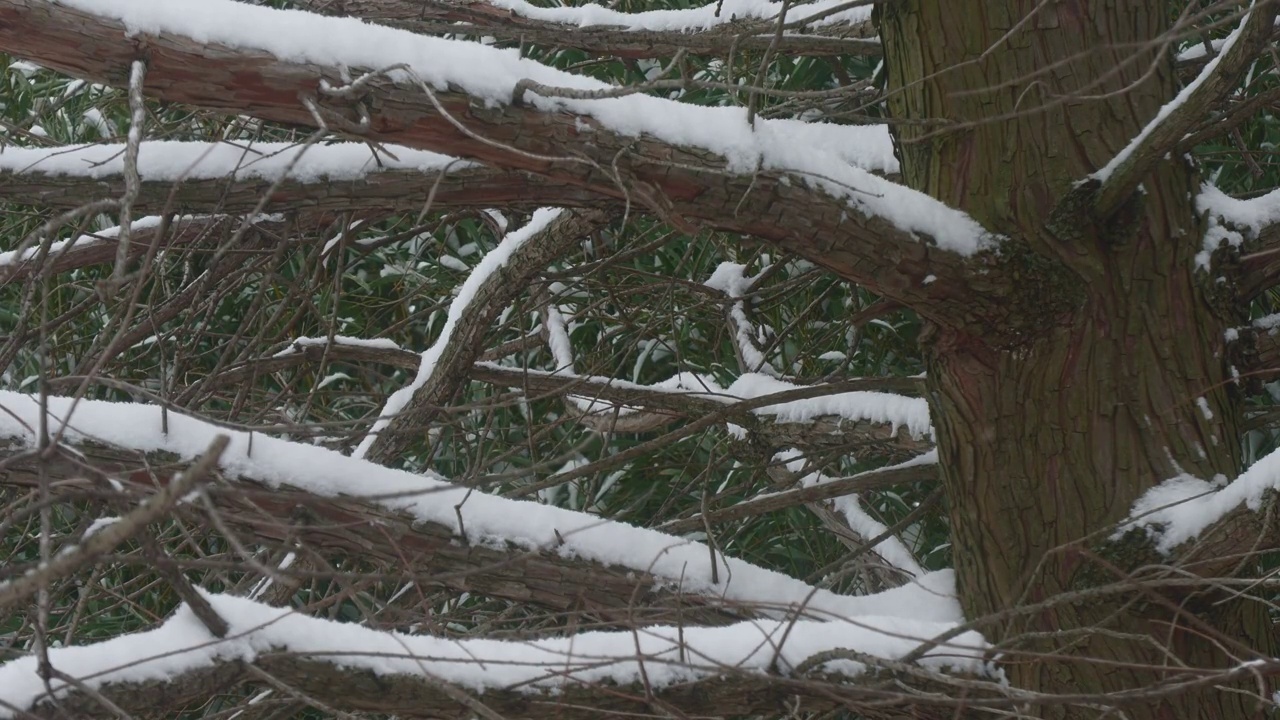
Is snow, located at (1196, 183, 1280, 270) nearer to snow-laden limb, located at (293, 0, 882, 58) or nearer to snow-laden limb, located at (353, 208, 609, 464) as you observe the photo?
snow-laden limb, located at (293, 0, 882, 58)

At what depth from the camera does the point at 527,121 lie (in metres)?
1.27

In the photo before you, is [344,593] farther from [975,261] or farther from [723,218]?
[975,261]

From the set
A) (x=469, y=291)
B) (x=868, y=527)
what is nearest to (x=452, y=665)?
(x=469, y=291)

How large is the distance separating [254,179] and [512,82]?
0.51 meters

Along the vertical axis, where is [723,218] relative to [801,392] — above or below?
above

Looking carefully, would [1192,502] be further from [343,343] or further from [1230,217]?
[343,343]

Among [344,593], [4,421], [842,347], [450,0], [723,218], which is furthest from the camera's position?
[842,347]

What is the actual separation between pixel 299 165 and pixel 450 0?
0.87m

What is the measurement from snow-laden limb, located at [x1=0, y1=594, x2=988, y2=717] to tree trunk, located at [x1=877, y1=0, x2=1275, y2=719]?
0.21 metres

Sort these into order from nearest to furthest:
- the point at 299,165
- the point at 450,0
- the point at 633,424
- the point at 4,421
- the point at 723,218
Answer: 1. the point at 723,218
2. the point at 4,421
3. the point at 299,165
4. the point at 450,0
5. the point at 633,424

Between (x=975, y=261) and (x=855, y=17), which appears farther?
(x=855, y=17)

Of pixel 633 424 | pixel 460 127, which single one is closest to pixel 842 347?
pixel 633 424

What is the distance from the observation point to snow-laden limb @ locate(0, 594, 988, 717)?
1.18m

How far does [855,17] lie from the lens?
210 centimetres
